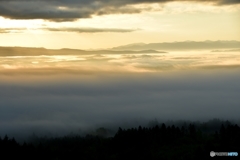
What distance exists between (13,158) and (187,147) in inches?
2204

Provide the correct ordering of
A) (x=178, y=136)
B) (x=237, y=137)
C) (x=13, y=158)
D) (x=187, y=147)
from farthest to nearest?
(x=178, y=136)
(x=187, y=147)
(x=237, y=137)
(x=13, y=158)

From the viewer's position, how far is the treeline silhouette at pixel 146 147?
133 meters

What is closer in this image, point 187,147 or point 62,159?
point 62,159

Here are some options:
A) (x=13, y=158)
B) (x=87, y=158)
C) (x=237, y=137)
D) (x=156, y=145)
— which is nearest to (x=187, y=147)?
(x=156, y=145)

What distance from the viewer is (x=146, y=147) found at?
153000 mm

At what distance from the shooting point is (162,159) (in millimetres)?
138375

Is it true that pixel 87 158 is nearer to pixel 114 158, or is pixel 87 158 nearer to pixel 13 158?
pixel 114 158

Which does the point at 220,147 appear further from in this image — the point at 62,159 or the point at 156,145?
the point at 62,159

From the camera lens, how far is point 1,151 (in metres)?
130

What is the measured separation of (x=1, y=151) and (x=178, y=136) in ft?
234

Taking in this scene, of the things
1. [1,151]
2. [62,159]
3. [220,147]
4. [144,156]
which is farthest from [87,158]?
[220,147]

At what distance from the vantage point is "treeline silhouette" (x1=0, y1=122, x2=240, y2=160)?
13288 cm

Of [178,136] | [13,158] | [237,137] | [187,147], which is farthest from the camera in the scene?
[178,136]

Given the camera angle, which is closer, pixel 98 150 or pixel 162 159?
pixel 162 159
